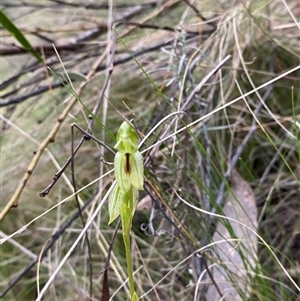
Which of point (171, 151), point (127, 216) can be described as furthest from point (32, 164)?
point (127, 216)

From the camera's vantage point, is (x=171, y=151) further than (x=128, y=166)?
Yes

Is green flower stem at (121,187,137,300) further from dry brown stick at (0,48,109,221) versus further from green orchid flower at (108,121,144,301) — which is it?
dry brown stick at (0,48,109,221)

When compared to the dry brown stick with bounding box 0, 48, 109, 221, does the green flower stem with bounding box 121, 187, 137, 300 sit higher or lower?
lower

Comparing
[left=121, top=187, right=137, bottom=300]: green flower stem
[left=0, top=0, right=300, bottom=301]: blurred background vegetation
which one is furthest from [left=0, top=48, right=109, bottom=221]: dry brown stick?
[left=121, top=187, right=137, bottom=300]: green flower stem

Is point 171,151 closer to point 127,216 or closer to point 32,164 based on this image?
point 32,164

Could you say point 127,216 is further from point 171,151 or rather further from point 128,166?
point 171,151

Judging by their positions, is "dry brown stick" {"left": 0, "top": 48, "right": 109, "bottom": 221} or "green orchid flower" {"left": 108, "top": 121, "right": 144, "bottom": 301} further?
"dry brown stick" {"left": 0, "top": 48, "right": 109, "bottom": 221}

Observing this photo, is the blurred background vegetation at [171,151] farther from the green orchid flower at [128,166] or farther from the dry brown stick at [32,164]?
the green orchid flower at [128,166]

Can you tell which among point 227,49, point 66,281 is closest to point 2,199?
point 66,281

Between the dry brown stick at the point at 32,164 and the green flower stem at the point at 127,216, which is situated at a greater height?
the dry brown stick at the point at 32,164

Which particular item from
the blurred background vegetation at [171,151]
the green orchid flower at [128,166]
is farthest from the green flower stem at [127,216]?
the blurred background vegetation at [171,151]
